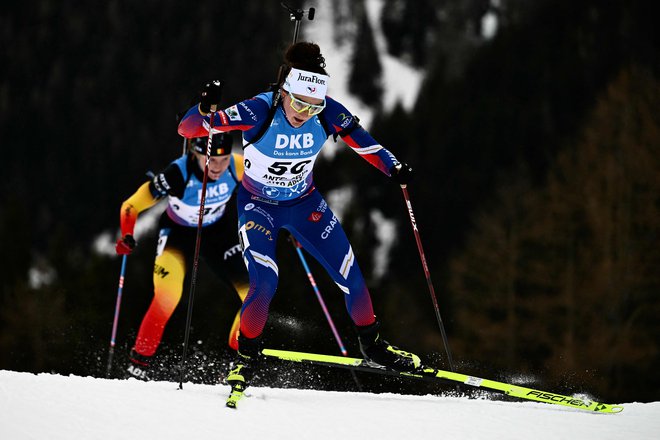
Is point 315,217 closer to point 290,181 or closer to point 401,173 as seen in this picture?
point 290,181

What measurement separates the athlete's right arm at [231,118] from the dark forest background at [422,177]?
1.05m

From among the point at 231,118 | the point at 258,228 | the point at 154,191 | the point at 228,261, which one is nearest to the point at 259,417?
the point at 258,228

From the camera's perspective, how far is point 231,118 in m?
4.53

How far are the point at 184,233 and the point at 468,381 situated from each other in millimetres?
2782

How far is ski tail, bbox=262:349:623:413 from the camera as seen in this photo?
4.79m

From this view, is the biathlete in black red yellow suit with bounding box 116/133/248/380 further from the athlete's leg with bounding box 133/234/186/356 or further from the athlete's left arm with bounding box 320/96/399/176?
the athlete's left arm with bounding box 320/96/399/176

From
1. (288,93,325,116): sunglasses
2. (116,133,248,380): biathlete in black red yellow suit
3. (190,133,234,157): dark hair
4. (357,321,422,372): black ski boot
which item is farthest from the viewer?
(116,133,248,380): biathlete in black red yellow suit

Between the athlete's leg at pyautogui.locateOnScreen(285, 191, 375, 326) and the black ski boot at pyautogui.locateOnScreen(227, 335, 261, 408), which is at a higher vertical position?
the athlete's leg at pyautogui.locateOnScreen(285, 191, 375, 326)

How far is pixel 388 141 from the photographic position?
52.0m

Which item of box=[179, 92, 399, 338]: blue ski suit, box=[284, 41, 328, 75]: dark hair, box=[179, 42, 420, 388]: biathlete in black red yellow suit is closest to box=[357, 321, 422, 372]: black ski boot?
box=[179, 42, 420, 388]: biathlete in black red yellow suit

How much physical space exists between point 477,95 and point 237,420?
50.9m

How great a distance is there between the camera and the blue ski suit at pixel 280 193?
4.59 m

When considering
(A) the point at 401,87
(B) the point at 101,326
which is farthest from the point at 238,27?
(B) the point at 101,326

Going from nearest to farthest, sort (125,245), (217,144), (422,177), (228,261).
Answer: (125,245) → (217,144) → (228,261) → (422,177)
